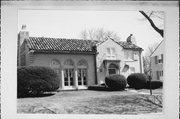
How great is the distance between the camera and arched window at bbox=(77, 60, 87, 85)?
963cm

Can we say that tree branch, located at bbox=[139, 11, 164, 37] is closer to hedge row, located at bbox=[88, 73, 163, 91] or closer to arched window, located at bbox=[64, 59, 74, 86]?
hedge row, located at bbox=[88, 73, 163, 91]

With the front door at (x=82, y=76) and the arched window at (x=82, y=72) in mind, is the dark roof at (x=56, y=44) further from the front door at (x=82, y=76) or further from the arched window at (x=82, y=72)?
the front door at (x=82, y=76)

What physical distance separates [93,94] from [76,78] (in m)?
1.06

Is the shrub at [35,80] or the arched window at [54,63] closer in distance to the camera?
the shrub at [35,80]

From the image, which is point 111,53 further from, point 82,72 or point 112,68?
point 82,72

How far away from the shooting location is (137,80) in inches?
361

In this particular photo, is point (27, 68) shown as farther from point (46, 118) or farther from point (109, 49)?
point (109, 49)

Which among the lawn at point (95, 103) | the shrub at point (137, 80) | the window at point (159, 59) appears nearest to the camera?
the window at point (159, 59)

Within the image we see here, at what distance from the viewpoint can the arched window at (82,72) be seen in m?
9.63

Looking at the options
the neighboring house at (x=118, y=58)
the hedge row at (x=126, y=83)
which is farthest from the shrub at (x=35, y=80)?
the neighboring house at (x=118, y=58)

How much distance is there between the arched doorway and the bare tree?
1.08 m

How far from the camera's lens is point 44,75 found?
933 cm

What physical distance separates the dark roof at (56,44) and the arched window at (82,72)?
24.2 inches


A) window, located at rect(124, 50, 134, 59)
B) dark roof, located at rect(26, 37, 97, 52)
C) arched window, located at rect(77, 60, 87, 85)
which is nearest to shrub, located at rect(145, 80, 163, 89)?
window, located at rect(124, 50, 134, 59)
